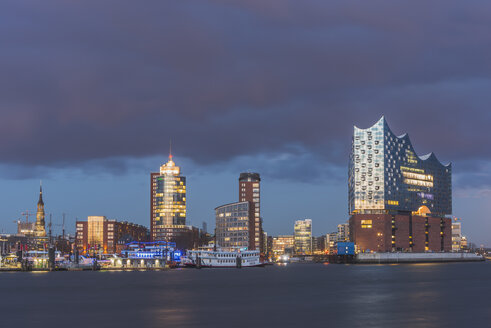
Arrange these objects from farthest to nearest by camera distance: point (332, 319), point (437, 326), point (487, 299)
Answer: point (487, 299)
point (332, 319)
point (437, 326)

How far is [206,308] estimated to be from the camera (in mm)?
75938

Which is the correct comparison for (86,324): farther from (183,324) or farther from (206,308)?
(206,308)

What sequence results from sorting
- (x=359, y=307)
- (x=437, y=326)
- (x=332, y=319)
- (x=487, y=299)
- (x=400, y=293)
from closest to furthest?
(x=437, y=326) → (x=332, y=319) → (x=359, y=307) → (x=487, y=299) → (x=400, y=293)

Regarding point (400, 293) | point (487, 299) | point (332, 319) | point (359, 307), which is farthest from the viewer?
point (400, 293)

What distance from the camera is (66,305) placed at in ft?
263

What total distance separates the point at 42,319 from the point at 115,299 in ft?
75.6

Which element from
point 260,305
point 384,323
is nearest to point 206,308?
point 260,305

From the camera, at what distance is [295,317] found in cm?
6456

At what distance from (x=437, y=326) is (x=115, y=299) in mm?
44584

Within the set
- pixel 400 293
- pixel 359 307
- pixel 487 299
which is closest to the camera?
pixel 359 307

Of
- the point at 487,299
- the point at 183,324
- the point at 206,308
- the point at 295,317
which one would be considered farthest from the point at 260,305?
the point at 487,299

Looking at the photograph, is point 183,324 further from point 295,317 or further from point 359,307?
point 359,307

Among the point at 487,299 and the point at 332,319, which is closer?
the point at 332,319

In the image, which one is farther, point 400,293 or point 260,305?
point 400,293
